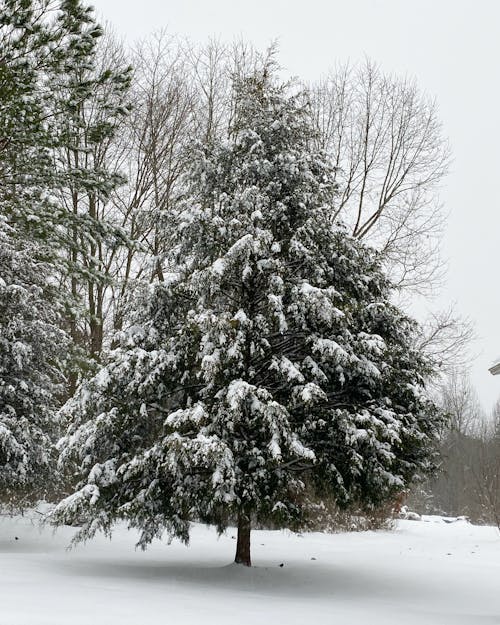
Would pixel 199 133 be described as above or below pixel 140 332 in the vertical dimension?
above

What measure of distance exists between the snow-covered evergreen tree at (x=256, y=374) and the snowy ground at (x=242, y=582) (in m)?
0.83

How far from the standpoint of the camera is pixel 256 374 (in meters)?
8.59

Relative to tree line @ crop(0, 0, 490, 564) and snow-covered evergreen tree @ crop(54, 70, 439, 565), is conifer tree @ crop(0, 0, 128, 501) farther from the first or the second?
snow-covered evergreen tree @ crop(54, 70, 439, 565)

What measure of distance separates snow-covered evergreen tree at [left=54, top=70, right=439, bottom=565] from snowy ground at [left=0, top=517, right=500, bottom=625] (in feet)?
2.72

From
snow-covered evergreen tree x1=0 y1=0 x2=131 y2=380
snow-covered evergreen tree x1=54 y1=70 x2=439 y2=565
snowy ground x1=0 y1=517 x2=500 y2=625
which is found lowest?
snowy ground x1=0 y1=517 x2=500 y2=625

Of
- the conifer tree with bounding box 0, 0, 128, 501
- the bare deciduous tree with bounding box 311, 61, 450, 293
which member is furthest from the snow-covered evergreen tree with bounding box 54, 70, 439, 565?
the bare deciduous tree with bounding box 311, 61, 450, 293

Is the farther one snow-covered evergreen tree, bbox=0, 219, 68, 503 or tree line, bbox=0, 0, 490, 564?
snow-covered evergreen tree, bbox=0, 219, 68, 503

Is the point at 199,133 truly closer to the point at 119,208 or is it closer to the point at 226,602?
the point at 119,208

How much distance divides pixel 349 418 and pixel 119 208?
38.7 feet

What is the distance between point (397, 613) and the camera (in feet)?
23.4

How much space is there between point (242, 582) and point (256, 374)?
110 inches

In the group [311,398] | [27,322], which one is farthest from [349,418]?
[27,322]

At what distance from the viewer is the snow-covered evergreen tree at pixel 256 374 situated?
7789 mm

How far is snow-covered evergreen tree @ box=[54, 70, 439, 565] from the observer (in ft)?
25.6
